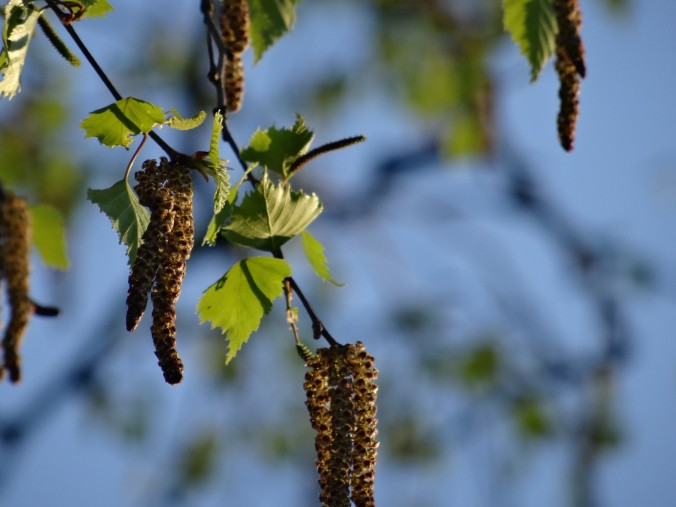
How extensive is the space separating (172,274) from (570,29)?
0.80m

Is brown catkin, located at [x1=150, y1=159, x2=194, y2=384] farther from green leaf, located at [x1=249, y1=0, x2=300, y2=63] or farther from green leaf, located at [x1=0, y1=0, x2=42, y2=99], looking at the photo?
green leaf, located at [x1=249, y1=0, x2=300, y2=63]

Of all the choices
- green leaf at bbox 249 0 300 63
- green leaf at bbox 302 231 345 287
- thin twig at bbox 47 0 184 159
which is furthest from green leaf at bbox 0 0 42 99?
green leaf at bbox 302 231 345 287

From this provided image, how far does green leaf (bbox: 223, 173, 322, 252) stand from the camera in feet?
4.33

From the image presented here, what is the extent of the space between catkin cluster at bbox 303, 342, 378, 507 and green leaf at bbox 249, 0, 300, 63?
636 millimetres

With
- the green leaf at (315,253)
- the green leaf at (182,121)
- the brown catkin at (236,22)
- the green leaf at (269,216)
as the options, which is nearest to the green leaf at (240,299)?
the green leaf at (269,216)

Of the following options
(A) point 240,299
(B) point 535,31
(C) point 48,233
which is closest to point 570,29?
(B) point 535,31

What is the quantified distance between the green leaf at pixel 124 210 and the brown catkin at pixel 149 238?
0.06 m

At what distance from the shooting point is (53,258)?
175 centimetres

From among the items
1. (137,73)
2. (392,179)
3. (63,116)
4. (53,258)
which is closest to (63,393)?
(63,116)

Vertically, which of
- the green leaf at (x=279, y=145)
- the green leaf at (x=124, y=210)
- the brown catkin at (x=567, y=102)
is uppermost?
the brown catkin at (x=567, y=102)

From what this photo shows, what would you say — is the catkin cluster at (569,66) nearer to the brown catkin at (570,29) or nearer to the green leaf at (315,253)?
the brown catkin at (570,29)

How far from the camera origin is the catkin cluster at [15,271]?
1.16 m

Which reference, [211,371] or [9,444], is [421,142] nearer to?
[211,371]

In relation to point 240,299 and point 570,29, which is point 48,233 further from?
point 570,29
